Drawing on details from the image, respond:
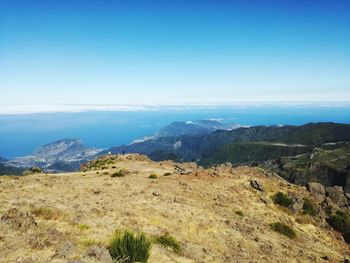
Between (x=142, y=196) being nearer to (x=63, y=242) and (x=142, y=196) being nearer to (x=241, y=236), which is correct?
(x=241, y=236)

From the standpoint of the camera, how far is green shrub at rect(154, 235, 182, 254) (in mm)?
20280

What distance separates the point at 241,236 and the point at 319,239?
1026cm

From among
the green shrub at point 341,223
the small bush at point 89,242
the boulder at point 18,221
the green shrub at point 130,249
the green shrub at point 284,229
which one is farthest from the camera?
the green shrub at point 341,223

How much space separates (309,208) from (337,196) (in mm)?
10960

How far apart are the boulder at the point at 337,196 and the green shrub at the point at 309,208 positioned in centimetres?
842

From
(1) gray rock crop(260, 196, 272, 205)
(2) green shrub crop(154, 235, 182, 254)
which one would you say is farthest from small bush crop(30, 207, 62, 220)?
(1) gray rock crop(260, 196, 272, 205)

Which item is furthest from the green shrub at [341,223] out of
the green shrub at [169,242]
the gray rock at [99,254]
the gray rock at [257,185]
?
the gray rock at [99,254]

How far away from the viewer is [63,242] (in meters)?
16.3

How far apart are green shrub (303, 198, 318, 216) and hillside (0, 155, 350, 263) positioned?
0.47 meters

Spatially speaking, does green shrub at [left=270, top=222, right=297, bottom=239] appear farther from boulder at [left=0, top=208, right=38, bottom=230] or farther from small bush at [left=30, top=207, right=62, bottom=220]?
boulder at [left=0, top=208, right=38, bottom=230]

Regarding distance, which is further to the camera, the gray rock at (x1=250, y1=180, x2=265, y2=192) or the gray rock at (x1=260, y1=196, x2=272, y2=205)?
the gray rock at (x1=250, y1=180, x2=265, y2=192)

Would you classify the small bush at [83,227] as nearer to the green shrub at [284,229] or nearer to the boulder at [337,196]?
the green shrub at [284,229]

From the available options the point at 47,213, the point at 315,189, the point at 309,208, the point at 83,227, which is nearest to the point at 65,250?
the point at 83,227

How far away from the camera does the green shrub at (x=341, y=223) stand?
32.9 meters
